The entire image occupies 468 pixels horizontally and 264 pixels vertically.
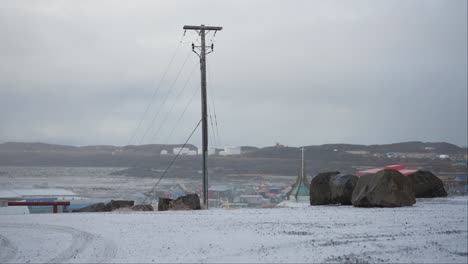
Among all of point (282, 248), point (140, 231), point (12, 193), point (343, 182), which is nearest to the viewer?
point (282, 248)

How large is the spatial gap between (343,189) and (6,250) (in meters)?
13.3

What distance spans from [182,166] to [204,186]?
2904cm

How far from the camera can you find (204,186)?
2527 centimetres

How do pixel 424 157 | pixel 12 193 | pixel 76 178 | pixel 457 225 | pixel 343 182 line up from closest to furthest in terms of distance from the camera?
pixel 457 225 → pixel 343 182 → pixel 12 193 → pixel 424 157 → pixel 76 178

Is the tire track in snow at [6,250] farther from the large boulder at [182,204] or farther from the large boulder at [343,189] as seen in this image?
the large boulder at [343,189]

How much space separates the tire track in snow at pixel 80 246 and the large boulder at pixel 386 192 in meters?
9.85

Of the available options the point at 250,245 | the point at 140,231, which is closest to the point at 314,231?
the point at 250,245

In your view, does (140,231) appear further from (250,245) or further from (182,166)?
(182,166)

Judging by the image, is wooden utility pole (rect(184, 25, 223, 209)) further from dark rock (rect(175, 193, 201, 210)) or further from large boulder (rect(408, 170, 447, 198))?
large boulder (rect(408, 170, 447, 198))

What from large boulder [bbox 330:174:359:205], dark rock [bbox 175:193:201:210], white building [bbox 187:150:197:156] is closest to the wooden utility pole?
dark rock [bbox 175:193:201:210]

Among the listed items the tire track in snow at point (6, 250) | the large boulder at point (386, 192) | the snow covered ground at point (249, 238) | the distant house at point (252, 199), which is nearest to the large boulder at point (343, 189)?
the large boulder at point (386, 192)

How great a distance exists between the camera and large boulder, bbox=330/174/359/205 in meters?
20.7

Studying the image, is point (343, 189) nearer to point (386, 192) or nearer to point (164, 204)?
point (386, 192)

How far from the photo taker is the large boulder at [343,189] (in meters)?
20.7
